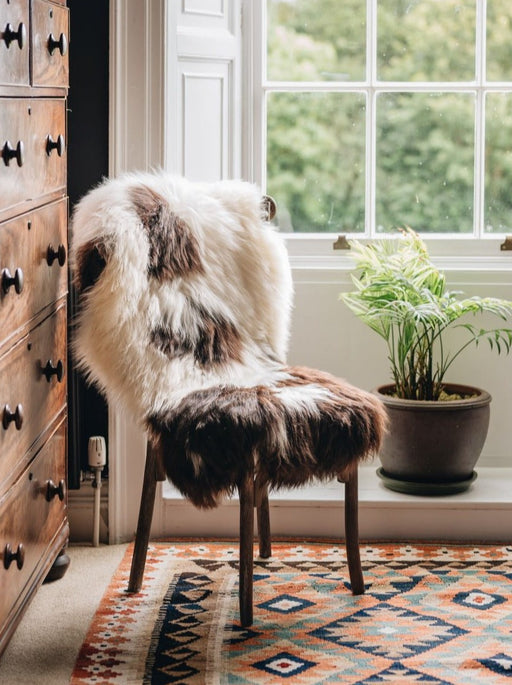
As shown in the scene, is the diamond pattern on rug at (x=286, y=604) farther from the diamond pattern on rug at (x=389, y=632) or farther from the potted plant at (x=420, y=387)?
the potted plant at (x=420, y=387)

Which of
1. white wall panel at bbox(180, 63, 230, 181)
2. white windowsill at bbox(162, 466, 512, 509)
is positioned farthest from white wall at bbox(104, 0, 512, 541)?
white windowsill at bbox(162, 466, 512, 509)

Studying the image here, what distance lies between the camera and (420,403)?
9.64ft

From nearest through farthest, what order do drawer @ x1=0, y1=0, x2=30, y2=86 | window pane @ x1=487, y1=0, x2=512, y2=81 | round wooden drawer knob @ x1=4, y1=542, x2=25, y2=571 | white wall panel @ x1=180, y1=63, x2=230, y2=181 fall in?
drawer @ x1=0, y1=0, x2=30, y2=86 < round wooden drawer knob @ x1=4, y1=542, x2=25, y2=571 < white wall panel @ x1=180, y1=63, x2=230, y2=181 < window pane @ x1=487, y1=0, x2=512, y2=81

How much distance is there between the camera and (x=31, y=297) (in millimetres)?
2234

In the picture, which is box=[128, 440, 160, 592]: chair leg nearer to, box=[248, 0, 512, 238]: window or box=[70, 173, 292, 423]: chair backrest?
box=[70, 173, 292, 423]: chair backrest

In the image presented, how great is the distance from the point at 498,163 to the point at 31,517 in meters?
1.93

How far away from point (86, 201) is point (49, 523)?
30.5 inches

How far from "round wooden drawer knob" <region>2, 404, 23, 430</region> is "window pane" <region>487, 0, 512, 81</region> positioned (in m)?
2.02

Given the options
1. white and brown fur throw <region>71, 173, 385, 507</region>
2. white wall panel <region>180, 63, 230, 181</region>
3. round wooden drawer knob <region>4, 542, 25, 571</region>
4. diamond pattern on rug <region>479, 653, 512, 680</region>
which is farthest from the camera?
white wall panel <region>180, 63, 230, 181</region>

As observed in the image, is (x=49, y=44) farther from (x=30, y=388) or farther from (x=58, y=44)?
(x=30, y=388)

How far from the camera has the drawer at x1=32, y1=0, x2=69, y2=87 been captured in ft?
7.29

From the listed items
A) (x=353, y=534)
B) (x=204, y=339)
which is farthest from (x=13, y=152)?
(x=353, y=534)

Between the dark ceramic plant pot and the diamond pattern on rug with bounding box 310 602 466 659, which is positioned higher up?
the dark ceramic plant pot

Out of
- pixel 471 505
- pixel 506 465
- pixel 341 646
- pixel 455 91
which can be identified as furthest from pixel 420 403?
pixel 455 91
